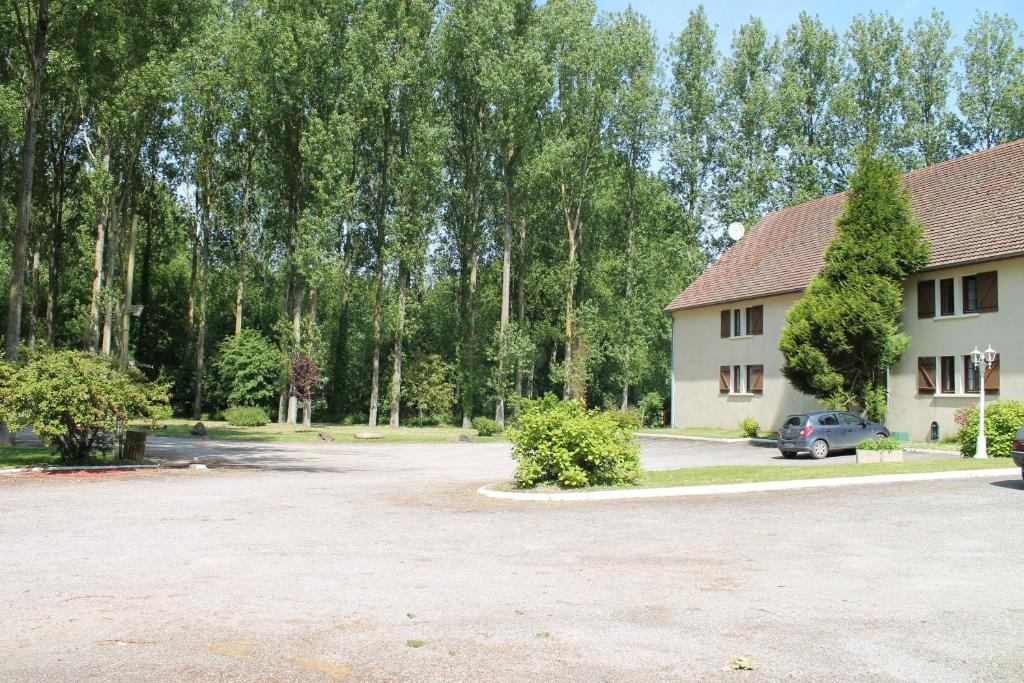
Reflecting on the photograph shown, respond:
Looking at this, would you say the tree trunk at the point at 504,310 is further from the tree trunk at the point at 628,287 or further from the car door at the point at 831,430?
the car door at the point at 831,430

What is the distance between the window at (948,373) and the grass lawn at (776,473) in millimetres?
9942

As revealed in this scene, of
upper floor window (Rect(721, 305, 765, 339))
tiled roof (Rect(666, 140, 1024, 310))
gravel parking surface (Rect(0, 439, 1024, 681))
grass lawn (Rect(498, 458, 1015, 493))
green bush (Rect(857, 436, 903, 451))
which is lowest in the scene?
gravel parking surface (Rect(0, 439, 1024, 681))

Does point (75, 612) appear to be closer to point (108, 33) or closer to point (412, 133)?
point (108, 33)

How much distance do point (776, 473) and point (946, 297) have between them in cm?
1677

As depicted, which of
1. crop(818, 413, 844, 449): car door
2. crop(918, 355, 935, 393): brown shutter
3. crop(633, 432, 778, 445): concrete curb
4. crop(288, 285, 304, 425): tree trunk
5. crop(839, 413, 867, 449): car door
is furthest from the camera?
crop(288, 285, 304, 425): tree trunk

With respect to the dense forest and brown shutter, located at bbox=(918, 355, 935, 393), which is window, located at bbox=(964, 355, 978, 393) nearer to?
brown shutter, located at bbox=(918, 355, 935, 393)

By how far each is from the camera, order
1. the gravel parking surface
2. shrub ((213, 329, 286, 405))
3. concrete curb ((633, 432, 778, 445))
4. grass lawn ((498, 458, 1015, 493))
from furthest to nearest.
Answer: shrub ((213, 329, 286, 405)), concrete curb ((633, 432, 778, 445)), grass lawn ((498, 458, 1015, 493)), the gravel parking surface

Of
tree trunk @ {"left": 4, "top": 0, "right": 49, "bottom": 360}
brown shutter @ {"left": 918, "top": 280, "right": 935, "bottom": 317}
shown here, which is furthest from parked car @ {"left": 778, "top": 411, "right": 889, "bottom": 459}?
tree trunk @ {"left": 4, "top": 0, "right": 49, "bottom": 360}

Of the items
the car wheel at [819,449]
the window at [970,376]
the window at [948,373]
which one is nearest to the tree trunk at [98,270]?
the car wheel at [819,449]

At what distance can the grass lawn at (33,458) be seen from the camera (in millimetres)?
18797

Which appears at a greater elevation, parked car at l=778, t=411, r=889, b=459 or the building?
the building

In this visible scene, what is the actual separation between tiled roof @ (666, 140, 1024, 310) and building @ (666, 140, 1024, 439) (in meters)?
0.06

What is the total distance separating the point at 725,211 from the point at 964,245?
28027 mm

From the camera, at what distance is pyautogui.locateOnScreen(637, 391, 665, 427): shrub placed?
52.6 meters
